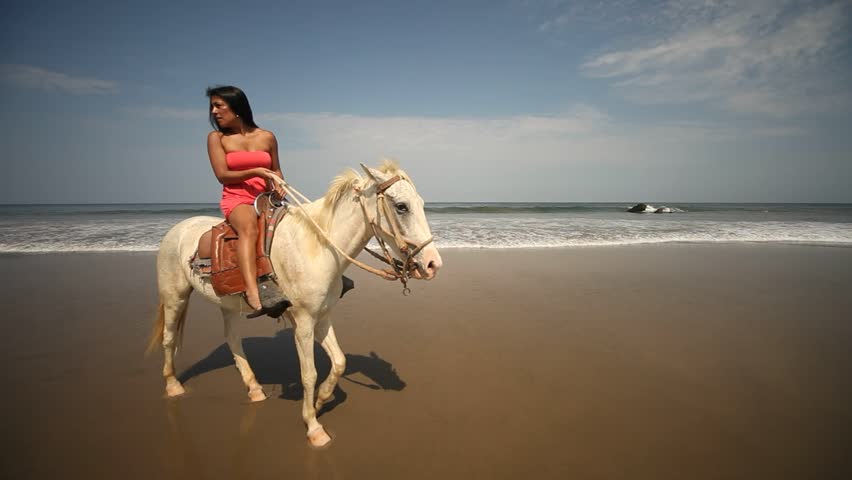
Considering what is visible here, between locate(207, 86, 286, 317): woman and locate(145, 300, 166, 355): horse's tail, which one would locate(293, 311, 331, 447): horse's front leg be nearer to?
locate(207, 86, 286, 317): woman

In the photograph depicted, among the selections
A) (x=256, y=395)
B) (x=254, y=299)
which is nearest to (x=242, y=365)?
(x=256, y=395)

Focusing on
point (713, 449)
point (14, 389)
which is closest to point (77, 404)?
point (14, 389)

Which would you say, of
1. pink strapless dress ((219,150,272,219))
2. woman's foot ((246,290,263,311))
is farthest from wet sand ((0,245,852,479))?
pink strapless dress ((219,150,272,219))

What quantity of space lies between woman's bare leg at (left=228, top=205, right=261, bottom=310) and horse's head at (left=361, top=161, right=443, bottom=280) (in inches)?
43.3

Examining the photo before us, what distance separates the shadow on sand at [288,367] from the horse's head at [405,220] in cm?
189

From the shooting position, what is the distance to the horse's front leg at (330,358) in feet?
9.39

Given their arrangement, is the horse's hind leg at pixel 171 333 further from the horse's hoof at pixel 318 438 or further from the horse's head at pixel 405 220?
the horse's head at pixel 405 220

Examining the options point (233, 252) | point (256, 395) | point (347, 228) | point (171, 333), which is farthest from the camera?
point (171, 333)

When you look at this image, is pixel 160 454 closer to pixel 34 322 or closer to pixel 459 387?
pixel 459 387

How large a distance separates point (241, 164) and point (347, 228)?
1.04m

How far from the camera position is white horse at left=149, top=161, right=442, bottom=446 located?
2.26 m

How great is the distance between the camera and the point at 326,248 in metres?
2.60

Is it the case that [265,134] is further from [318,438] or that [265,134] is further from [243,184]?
[318,438]

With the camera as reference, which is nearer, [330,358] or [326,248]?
[326,248]
